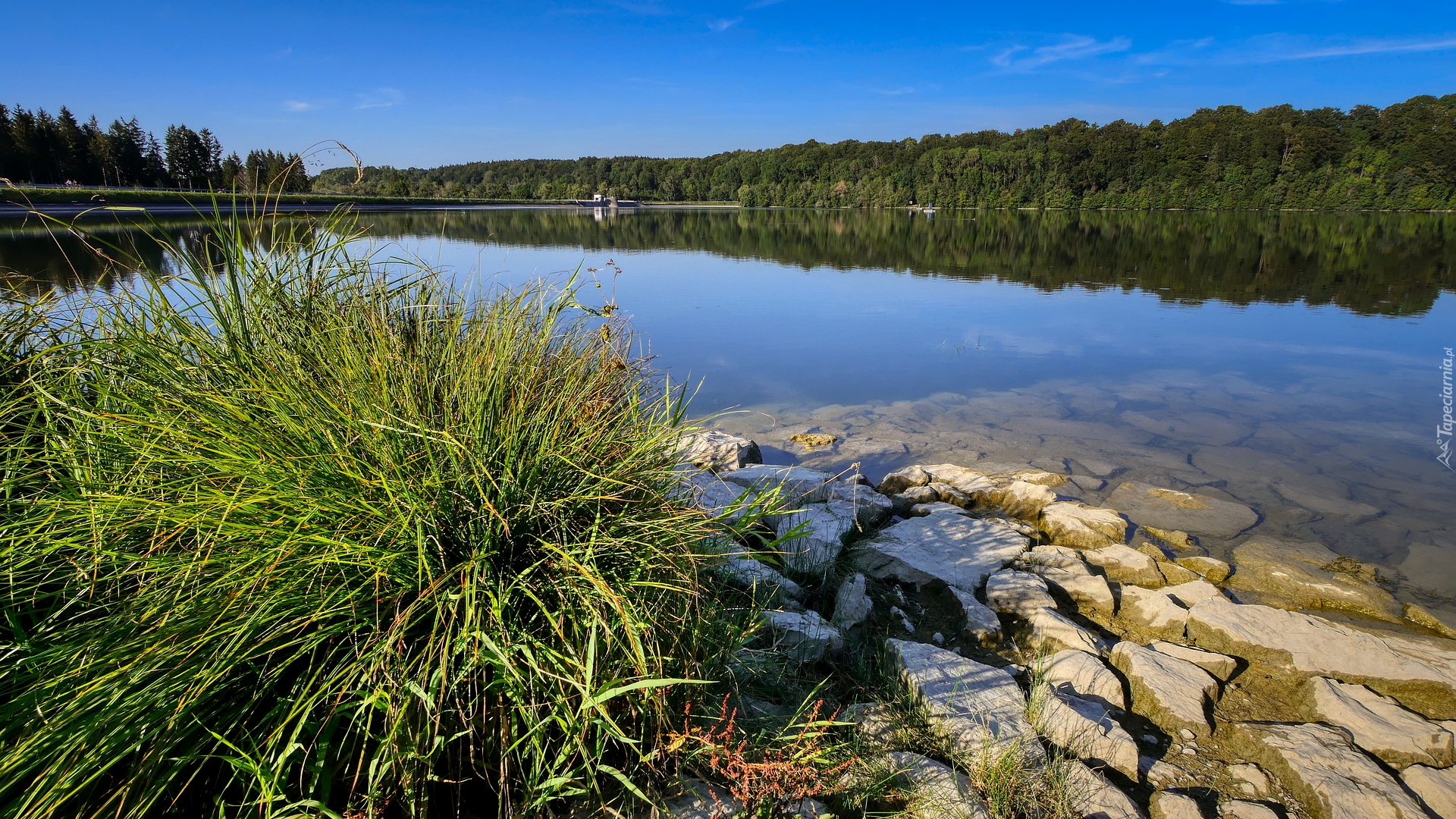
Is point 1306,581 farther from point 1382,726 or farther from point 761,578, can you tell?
point 761,578

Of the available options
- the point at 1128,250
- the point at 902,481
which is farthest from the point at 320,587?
the point at 1128,250

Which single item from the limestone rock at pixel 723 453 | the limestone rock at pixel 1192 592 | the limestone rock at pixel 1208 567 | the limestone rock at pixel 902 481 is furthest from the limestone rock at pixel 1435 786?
the limestone rock at pixel 723 453

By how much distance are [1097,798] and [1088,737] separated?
46 centimetres

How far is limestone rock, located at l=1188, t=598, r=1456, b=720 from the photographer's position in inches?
159

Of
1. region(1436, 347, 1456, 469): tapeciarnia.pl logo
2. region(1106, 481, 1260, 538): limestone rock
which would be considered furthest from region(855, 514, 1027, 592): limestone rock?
region(1436, 347, 1456, 469): tapeciarnia.pl logo

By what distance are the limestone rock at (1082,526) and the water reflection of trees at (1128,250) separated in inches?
398

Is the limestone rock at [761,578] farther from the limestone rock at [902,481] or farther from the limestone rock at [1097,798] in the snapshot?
the limestone rock at [902,481]

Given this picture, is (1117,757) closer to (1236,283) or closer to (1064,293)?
(1064,293)

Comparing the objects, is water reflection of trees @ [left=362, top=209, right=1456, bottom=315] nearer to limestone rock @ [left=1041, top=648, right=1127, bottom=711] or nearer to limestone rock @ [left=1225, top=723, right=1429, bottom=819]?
limestone rock @ [left=1041, top=648, right=1127, bottom=711]

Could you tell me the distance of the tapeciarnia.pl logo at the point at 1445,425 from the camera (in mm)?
8184

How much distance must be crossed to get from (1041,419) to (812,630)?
756 centimetres

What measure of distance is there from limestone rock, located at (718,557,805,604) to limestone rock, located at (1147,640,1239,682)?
2199mm

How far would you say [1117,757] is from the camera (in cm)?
313

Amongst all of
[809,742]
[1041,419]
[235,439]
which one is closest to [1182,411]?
[1041,419]
